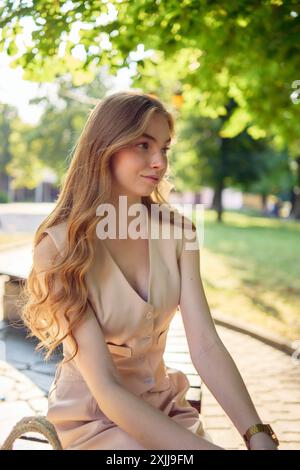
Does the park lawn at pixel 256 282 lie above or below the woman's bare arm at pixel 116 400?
below

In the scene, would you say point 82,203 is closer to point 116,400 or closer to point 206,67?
point 116,400

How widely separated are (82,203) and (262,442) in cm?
107

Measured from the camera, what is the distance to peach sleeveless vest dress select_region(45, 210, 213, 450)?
1.82 meters

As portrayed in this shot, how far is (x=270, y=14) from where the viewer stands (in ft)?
13.6

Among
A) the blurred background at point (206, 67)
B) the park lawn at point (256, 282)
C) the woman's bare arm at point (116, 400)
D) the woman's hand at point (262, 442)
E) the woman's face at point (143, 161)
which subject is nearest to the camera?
the woman's bare arm at point (116, 400)

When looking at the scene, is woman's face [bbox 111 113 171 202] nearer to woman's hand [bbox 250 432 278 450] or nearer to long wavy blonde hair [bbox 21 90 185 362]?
long wavy blonde hair [bbox 21 90 185 362]

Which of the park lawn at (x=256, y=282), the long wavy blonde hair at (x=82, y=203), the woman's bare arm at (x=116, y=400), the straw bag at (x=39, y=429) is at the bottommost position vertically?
the park lawn at (x=256, y=282)

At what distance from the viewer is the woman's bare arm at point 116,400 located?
1562 millimetres

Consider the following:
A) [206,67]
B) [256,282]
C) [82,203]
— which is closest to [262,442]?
[82,203]

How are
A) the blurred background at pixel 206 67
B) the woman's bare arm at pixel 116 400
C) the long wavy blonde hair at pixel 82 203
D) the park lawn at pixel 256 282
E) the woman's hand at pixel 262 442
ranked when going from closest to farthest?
the woman's bare arm at pixel 116 400 → the woman's hand at pixel 262 442 → the long wavy blonde hair at pixel 82 203 → the blurred background at pixel 206 67 → the park lawn at pixel 256 282

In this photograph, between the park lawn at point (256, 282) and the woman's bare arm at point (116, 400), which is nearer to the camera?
the woman's bare arm at point (116, 400)

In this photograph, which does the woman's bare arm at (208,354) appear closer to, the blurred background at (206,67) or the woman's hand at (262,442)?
the woman's hand at (262,442)

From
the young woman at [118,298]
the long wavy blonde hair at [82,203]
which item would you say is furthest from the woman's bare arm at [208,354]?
the long wavy blonde hair at [82,203]
